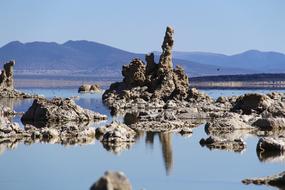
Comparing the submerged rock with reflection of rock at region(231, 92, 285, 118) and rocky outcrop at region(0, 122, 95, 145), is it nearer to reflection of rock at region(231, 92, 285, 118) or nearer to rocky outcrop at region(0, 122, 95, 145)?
reflection of rock at region(231, 92, 285, 118)

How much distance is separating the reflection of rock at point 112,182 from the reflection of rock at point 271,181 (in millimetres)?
9614

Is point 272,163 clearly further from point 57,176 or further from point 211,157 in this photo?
point 57,176

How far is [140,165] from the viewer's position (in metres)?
29.9

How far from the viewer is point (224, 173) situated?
2792 cm

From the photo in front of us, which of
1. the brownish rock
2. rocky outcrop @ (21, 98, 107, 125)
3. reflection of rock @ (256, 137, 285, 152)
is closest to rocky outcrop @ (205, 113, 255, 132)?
rocky outcrop @ (21, 98, 107, 125)

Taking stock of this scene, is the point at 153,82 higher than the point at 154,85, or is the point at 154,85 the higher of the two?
the point at 153,82

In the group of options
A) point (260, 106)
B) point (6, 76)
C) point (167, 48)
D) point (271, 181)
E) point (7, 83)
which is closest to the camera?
point (271, 181)

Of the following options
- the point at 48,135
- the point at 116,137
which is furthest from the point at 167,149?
the point at 48,135

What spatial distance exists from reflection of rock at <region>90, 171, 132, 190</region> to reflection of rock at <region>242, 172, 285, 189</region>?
9614 mm

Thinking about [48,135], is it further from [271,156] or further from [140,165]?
[271,156]

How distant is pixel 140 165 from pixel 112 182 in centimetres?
1497

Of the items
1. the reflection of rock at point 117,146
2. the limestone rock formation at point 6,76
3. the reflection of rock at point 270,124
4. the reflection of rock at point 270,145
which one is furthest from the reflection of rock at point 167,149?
the limestone rock formation at point 6,76

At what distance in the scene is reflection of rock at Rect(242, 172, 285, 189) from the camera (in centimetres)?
2425

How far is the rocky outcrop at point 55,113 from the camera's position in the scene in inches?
1911
